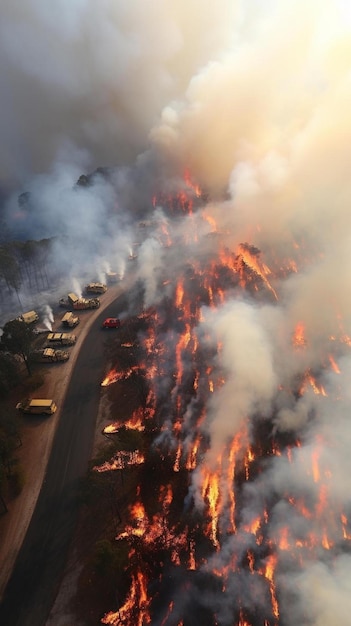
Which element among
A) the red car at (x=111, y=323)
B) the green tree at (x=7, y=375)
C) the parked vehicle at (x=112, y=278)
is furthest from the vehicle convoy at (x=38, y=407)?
the parked vehicle at (x=112, y=278)

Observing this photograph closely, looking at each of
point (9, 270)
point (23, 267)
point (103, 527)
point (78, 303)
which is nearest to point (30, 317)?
point (78, 303)

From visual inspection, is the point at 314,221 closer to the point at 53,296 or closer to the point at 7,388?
the point at 53,296

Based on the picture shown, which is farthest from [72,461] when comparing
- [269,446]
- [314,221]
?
[314,221]

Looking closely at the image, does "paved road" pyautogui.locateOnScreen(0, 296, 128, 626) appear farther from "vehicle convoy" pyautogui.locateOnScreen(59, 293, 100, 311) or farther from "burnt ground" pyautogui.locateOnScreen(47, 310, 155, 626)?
"vehicle convoy" pyautogui.locateOnScreen(59, 293, 100, 311)

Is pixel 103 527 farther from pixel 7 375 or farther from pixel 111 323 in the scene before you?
pixel 111 323

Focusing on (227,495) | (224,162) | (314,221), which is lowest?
(227,495)

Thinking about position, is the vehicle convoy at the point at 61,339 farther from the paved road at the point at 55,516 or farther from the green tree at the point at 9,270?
the green tree at the point at 9,270
